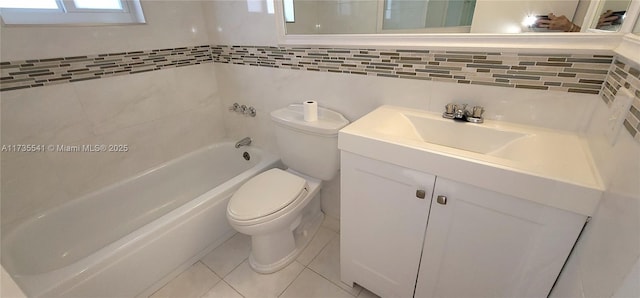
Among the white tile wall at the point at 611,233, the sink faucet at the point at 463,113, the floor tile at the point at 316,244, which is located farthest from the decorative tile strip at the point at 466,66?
the floor tile at the point at 316,244

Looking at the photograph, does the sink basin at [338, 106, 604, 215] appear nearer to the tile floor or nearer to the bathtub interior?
the tile floor

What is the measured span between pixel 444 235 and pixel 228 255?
3.99 ft

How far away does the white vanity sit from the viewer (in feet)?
2.28

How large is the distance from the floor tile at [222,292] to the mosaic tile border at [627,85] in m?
1.51

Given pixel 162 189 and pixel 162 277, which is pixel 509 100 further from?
pixel 162 189

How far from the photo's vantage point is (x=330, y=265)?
147cm

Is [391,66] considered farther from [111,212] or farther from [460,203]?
[111,212]

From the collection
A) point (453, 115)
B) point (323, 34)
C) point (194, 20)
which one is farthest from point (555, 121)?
point (194, 20)

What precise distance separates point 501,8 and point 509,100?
0.49 metres

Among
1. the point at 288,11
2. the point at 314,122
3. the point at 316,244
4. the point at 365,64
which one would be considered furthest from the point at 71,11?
the point at 316,244

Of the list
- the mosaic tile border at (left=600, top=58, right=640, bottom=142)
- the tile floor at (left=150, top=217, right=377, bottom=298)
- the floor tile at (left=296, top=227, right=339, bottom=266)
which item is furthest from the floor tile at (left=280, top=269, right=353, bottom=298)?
the mosaic tile border at (left=600, top=58, right=640, bottom=142)

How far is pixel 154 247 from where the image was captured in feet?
4.15

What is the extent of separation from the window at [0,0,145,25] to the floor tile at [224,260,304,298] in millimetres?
1551

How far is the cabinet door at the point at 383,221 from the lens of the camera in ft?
2.98
